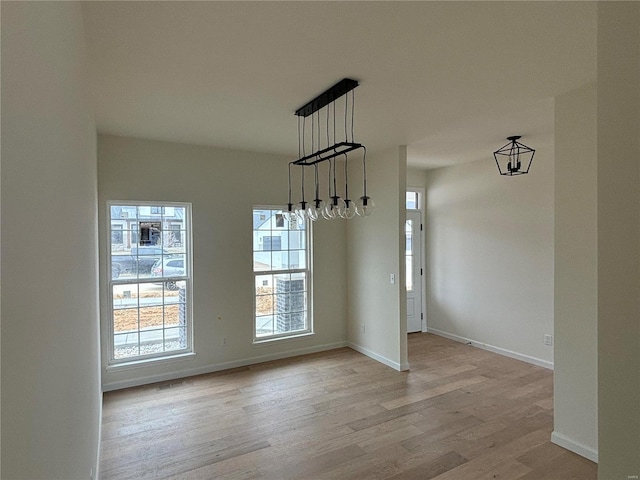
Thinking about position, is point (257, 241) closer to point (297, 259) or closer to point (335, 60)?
point (297, 259)

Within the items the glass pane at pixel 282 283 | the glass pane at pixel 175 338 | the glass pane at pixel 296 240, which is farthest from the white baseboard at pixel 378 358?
the glass pane at pixel 175 338

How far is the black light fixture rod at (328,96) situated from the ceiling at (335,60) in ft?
0.20

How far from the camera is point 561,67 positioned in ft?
7.75

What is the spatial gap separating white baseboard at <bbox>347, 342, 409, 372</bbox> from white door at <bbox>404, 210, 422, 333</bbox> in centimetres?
135

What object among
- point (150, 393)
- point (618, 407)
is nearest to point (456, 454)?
point (618, 407)

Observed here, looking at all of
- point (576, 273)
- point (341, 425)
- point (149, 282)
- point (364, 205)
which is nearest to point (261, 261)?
point (149, 282)

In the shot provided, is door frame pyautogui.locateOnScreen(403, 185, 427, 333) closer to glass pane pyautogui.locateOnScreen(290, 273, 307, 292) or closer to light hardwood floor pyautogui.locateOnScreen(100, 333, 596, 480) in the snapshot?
light hardwood floor pyautogui.locateOnScreen(100, 333, 596, 480)

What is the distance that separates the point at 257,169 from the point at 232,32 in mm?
2865

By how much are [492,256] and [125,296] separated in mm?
4784

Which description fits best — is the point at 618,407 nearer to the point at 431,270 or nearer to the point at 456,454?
the point at 456,454

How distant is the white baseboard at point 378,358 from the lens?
177 inches

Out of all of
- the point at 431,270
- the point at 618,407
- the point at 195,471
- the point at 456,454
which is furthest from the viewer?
the point at 431,270

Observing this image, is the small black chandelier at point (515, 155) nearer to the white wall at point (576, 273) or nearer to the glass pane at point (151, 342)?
the white wall at point (576, 273)

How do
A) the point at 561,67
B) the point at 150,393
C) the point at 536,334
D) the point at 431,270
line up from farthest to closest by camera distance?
the point at 431,270
the point at 536,334
the point at 150,393
the point at 561,67
